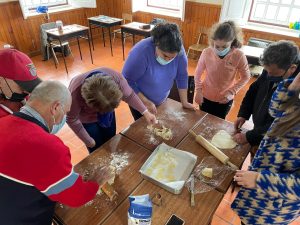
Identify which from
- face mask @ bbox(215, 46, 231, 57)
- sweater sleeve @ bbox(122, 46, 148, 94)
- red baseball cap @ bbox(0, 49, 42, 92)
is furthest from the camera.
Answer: face mask @ bbox(215, 46, 231, 57)

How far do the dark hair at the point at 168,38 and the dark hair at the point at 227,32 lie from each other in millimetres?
557

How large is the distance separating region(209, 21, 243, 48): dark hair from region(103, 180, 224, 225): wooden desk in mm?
1434

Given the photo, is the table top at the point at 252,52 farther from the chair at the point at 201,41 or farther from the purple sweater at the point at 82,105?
the purple sweater at the point at 82,105

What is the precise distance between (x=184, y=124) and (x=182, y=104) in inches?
13.5

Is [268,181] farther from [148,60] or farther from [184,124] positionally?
[148,60]

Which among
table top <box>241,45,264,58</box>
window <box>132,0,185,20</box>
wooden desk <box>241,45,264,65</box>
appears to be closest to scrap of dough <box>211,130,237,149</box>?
wooden desk <box>241,45,264,65</box>

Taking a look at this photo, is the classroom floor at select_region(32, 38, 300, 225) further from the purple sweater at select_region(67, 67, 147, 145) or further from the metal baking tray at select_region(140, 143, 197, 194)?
the purple sweater at select_region(67, 67, 147, 145)

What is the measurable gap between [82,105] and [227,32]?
1.47 metres

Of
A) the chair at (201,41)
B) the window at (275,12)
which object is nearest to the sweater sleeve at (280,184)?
the chair at (201,41)

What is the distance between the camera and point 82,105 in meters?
1.66

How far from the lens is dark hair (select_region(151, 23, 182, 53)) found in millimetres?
1708

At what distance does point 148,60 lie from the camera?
6.24 ft

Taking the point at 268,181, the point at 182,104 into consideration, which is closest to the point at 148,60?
the point at 182,104

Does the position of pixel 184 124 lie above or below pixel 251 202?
above
